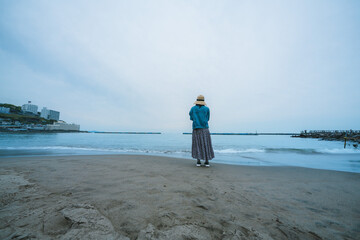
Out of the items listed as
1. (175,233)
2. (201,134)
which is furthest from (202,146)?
(175,233)

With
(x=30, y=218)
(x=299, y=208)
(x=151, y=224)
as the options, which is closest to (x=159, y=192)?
(x=151, y=224)

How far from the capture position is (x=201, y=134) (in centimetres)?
532

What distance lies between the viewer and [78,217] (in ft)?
4.66

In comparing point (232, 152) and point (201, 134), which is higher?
point (201, 134)

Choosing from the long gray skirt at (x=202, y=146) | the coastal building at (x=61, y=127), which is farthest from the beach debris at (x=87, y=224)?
the coastal building at (x=61, y=127)

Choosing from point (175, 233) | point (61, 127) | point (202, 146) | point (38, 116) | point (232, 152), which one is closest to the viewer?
point (175, 233)

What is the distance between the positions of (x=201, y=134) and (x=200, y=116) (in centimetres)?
68

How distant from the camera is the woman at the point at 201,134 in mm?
5223

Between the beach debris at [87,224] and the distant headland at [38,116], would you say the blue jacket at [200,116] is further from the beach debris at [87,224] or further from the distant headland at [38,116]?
the distant headland at [38,116]

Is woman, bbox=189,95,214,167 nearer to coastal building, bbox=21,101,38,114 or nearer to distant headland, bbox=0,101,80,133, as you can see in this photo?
distant headland, bbox=0,101,80,133

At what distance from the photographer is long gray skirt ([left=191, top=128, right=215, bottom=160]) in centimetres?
521

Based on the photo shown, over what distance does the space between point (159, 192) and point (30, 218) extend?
1.47 m

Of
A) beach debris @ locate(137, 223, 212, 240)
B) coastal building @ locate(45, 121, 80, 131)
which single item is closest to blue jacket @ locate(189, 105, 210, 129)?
beach debris @ locate(137, 223, 212, 240)

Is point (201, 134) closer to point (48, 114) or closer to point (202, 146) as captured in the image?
point (202, 146)
